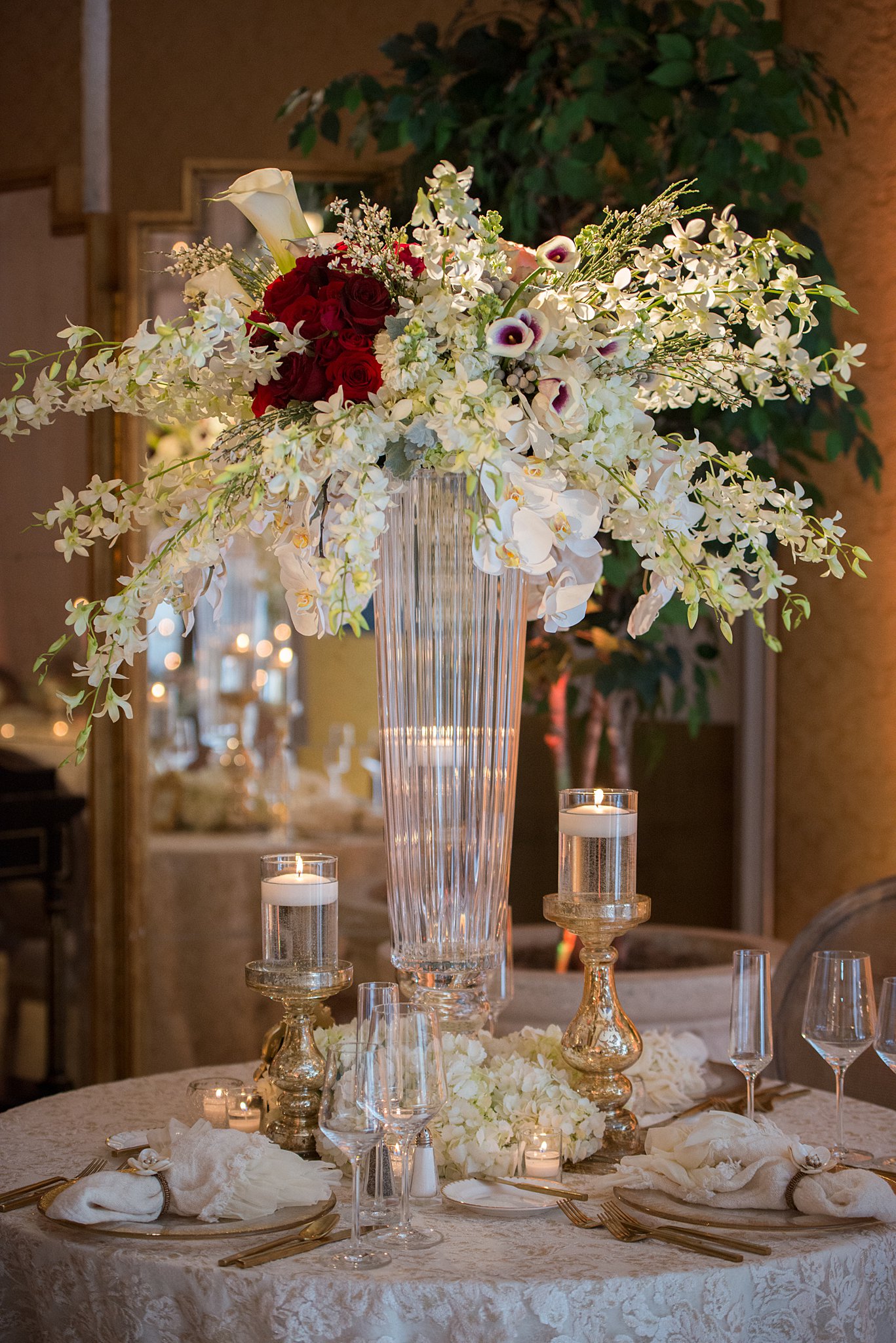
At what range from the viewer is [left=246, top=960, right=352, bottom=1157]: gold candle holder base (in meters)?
1.53

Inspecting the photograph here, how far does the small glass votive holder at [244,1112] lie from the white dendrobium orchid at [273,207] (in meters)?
0.95

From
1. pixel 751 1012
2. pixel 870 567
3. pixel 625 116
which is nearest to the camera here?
pixel 751 1012

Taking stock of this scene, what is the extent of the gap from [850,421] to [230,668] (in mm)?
1828

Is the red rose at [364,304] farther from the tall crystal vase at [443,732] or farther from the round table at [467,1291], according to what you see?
the round table at [467,1291]

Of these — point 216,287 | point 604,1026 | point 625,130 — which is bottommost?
point 604,1026

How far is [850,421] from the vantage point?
2789 mm

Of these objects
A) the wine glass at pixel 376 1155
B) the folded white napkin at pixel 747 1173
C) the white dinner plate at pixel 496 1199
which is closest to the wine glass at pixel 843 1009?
the folded white napkin at pixel 747 1173

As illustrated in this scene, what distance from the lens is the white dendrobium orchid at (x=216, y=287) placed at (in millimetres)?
1586

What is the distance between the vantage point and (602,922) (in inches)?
62.4

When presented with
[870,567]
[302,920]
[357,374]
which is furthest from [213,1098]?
[870,567]

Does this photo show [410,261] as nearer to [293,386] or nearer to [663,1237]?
[293,386]

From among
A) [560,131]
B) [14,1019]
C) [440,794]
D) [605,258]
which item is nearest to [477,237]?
[605,258]

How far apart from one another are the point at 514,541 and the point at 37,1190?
81 centimetres

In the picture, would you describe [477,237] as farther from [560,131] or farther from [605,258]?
[560,131]
